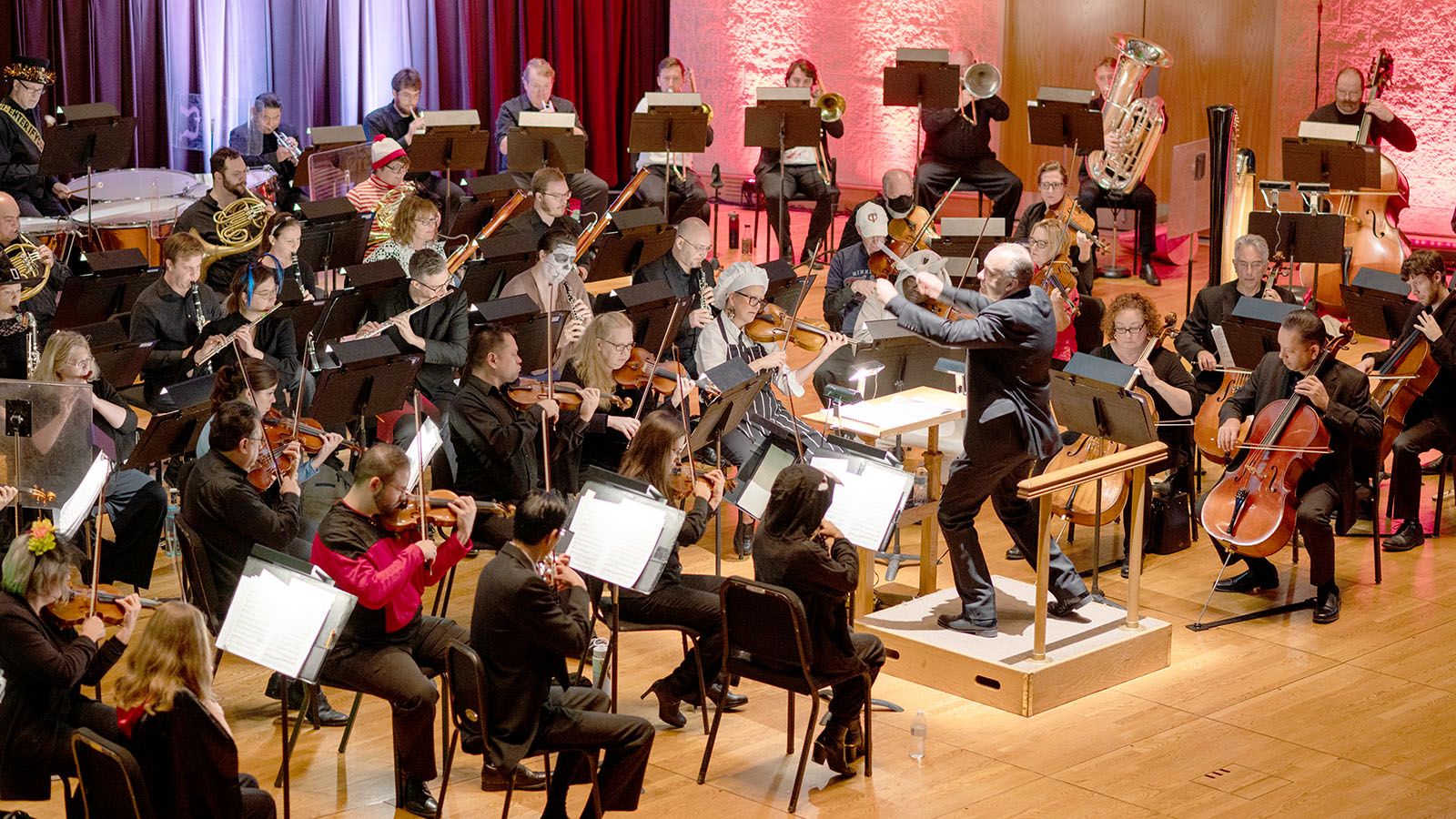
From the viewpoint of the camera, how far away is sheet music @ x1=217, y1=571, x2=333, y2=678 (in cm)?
431

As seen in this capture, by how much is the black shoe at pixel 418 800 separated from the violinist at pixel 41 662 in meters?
0.84

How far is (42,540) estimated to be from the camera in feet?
14.3

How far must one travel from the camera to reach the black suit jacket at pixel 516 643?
4.43m

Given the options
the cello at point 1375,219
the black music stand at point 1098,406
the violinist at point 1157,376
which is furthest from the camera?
the cello at point 1375,219

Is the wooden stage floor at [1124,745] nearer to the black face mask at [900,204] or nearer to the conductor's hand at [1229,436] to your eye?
the conductor's hand at [1229,436]

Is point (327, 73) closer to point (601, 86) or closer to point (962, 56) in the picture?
point (601, 86)

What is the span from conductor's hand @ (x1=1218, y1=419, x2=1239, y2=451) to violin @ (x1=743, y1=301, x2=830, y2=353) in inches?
62.9

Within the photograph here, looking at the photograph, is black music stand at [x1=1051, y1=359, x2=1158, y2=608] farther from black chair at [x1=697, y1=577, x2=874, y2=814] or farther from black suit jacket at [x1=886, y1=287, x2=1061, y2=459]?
black chair at [x1=697, y1=577, x2=874, y2=814]

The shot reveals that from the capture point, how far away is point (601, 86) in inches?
570

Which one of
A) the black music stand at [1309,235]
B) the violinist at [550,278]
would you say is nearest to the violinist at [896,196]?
the violinist at [550,278]

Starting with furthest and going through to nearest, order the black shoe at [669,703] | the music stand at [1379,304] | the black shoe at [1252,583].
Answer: the music stand at [1379,304] < the black shoe at [1252,583] < the black shoe at [669,703]

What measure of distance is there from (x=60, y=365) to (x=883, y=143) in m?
8.97

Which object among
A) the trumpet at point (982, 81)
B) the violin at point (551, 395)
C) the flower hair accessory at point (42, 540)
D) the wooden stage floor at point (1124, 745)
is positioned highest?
the trumpet at point (982, 81)

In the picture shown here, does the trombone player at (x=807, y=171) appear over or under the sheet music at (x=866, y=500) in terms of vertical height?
over
